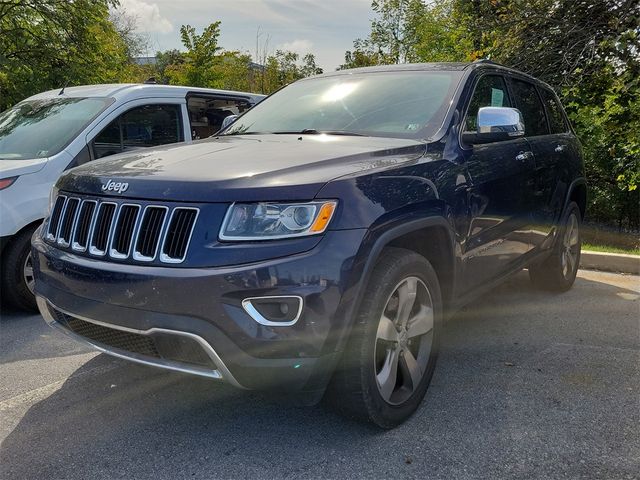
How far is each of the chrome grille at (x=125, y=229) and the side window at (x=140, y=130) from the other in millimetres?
2439

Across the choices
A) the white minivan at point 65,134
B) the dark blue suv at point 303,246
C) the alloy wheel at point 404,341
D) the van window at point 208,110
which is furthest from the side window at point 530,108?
the white minivan at point 65,134

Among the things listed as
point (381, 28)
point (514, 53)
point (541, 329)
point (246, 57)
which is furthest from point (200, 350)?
point (381, 28)

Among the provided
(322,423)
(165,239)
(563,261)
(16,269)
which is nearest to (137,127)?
(16,269)

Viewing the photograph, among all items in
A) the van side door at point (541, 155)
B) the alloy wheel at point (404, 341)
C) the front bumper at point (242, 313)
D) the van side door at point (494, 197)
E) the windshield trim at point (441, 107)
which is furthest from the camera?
the van side door at point (541, 155)

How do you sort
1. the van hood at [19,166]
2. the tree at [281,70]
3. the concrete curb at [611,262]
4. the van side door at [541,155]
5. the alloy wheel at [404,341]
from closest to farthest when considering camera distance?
1. the alloy wheel at [404,341]
2. the van side door at [541,155]
3. the van hood at [19,166]
4. the concrete curb at [611,262]
5. the tree at [281,70]

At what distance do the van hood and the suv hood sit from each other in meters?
1.70

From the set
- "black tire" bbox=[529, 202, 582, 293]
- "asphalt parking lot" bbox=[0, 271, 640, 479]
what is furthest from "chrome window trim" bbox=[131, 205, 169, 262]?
"black tire" bbox=[529, 202, 582, 293]

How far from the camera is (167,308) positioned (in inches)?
88.4

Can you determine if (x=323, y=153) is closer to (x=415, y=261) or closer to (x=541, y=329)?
(x=415, y=261)

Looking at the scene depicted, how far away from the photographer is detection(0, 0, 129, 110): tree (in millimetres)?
10898

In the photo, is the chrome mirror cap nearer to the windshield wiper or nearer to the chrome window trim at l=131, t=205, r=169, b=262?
the windshield wiper

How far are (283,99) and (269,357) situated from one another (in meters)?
2.44

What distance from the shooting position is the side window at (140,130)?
16.8 feet

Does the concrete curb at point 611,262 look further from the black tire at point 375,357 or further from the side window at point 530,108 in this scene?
the black tire at point 375,357
